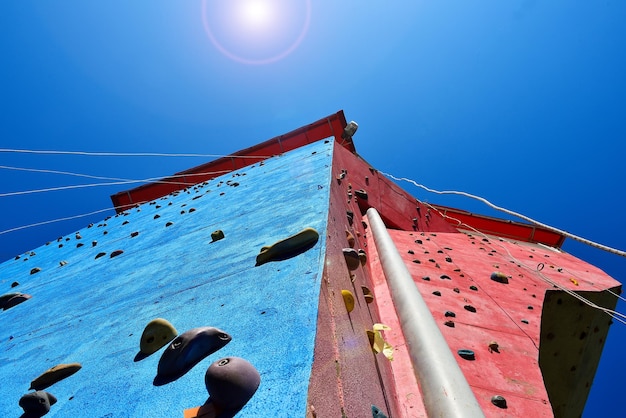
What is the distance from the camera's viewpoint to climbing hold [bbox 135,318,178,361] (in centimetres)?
130

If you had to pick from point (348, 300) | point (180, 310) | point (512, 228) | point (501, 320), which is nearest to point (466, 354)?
point (501, 320)

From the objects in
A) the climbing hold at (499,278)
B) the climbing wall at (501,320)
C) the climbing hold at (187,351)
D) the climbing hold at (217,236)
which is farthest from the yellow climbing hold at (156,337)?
the climbing hold at (499,278)

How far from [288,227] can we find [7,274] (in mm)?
4119

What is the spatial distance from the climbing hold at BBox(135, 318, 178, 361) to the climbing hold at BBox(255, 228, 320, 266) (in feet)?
1.64

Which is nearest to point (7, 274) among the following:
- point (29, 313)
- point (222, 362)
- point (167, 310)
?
point (29, 313)

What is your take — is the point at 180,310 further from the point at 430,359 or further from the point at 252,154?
the point at 252,154

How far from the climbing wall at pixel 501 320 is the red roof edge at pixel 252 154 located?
3.27 m

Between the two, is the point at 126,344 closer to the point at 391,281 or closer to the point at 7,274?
the point at 391,281

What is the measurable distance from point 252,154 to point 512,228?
6.42m

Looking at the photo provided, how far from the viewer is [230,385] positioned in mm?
842

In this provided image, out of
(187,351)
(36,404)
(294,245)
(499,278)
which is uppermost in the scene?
(294,245)

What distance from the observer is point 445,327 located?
209 cm

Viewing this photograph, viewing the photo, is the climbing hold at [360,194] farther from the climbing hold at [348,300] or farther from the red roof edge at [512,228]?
the red roof edge at [512,228]

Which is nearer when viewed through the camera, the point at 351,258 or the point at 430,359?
the point at 430,359
